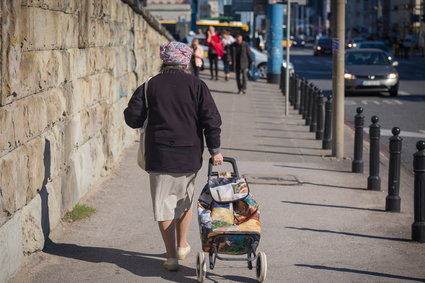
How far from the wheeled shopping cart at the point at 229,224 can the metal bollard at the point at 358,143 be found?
5649 millimetres

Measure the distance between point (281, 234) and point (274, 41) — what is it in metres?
27.0

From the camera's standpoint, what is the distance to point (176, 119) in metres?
7.04

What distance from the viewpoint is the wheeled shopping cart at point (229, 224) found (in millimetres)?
6668

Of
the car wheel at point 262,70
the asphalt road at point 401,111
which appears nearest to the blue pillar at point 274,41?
the asphalt road at point 401,111

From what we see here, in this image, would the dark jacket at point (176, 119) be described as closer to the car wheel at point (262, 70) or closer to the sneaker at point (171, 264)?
the sneaker at point (171, 264)

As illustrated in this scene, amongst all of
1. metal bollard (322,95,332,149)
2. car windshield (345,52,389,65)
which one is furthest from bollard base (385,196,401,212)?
car windshield (345,52,389,65)

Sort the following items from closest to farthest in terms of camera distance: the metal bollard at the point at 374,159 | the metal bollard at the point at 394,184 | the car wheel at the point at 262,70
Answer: the metal bollard at the point at 394,184, the metal bollard at the point at 374,159, the car wheel at the point at 262,70

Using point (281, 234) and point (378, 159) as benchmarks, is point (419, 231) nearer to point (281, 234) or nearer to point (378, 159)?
point (281, 234)

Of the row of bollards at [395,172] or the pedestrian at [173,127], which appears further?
the row of bollards at [395,172]

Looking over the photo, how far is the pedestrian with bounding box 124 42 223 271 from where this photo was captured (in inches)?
277

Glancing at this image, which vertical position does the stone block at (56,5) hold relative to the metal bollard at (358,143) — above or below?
above

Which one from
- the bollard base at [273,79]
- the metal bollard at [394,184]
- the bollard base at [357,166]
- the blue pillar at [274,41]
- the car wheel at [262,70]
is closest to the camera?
the metal bollard at [394,184]

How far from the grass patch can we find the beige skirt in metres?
1.95

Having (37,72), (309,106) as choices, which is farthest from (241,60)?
(37,72)
